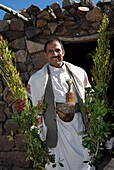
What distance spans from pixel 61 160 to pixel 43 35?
7.49 feet

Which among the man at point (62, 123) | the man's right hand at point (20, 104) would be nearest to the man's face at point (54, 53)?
the man at point (62, 123)

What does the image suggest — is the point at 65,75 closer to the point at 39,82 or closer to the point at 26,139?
Result: the point at 39,82

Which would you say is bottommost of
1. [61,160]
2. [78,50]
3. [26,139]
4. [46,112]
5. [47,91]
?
[61,160]

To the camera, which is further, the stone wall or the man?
the stone wall

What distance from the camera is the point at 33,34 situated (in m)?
4.40

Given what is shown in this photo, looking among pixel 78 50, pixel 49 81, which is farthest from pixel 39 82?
pixel 78 50

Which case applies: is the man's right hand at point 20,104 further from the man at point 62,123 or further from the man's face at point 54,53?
the man's face at point 54,53

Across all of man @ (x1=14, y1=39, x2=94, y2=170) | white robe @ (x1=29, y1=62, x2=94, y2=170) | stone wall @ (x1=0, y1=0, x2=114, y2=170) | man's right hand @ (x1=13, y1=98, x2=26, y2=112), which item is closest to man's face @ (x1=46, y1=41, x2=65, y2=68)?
man @ (x1=14, y1=39, x2=94, y2=170)

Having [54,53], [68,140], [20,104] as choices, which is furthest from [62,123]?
[54,53]

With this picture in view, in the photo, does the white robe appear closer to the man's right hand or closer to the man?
the man

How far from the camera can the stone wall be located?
4.34 meters

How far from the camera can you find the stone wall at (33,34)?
4.34m

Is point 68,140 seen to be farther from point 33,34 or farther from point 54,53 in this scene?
point 33,34

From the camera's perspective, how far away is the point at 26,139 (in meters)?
2.35
